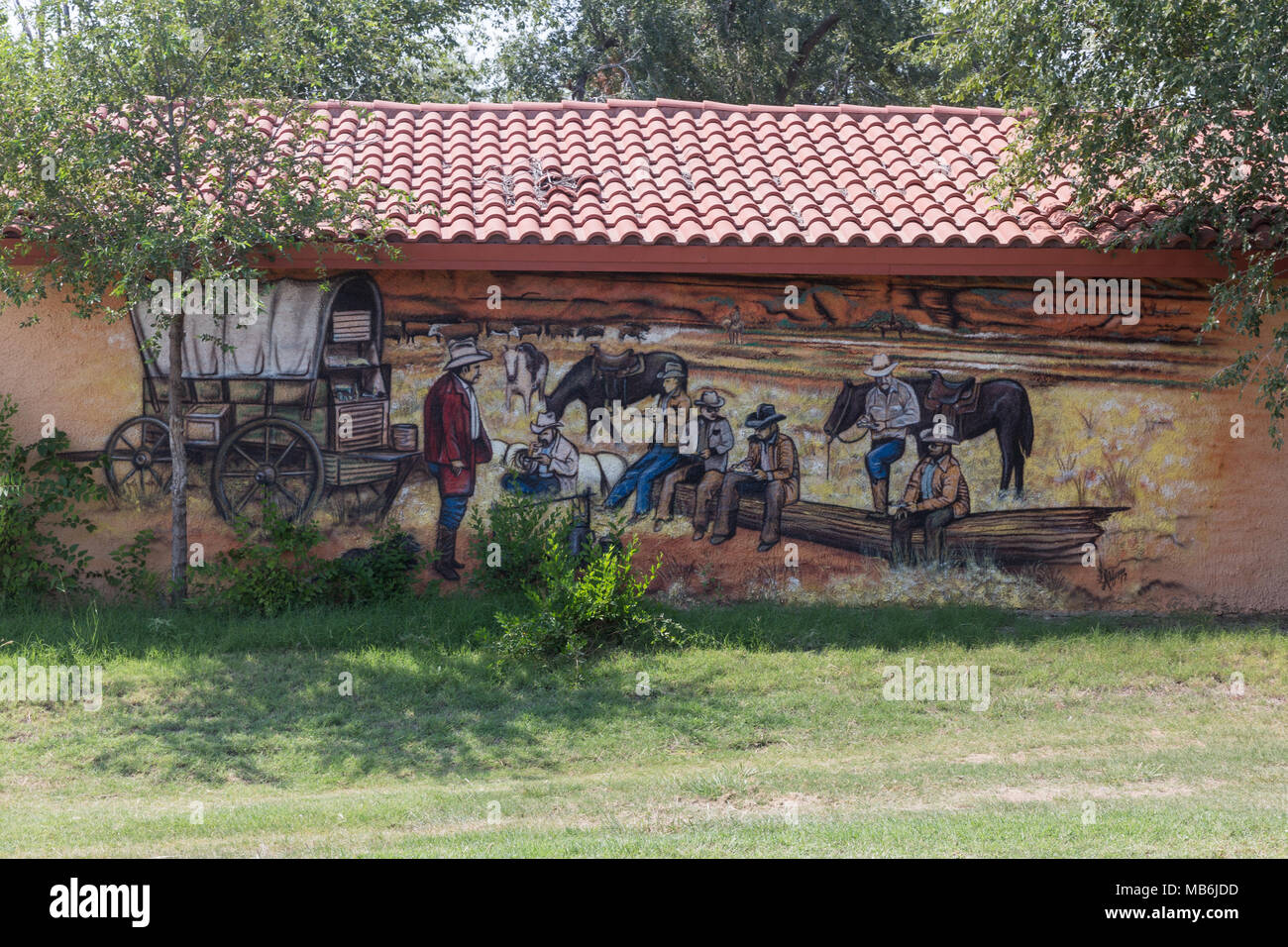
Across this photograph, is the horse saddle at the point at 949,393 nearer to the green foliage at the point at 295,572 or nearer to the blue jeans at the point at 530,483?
the blue jeans at the point at 530,483

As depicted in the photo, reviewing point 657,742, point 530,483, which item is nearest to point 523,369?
point 530,483

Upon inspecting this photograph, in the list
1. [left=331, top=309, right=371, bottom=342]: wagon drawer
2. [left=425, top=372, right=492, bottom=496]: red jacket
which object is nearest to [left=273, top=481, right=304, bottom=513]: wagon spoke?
[left=425, top=372, right=492, bottom=496]: red jacket

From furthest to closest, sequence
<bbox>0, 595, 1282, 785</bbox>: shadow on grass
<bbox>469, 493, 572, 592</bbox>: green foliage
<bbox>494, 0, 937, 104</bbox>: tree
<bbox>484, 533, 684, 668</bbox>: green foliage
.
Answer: <bbox>494, 0, 937, 104</bbox>: tree
<bbox>469, 493, 572, 592</bbox>: green foliage
<bbox>484, 533, 684, 668</bbox>: green foliage
<bbox>0, 595, 1282, 785</bbox>: shadow on grass

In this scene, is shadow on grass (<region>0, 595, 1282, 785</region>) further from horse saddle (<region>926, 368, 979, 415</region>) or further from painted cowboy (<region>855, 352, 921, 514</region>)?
horse saddle (<region>926, 368, 979, 415</region>)

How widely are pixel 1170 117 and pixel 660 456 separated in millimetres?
4634

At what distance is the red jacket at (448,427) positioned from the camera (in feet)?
32.0

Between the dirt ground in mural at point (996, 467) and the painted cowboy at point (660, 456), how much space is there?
12 centimetres

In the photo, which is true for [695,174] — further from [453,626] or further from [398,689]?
[398,689]

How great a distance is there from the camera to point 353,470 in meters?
9.73

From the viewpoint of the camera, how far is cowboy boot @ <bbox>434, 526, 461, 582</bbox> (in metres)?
9.76

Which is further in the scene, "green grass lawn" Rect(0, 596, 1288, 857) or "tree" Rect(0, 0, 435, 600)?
"tree" Rect(0, 0, 435, 600)

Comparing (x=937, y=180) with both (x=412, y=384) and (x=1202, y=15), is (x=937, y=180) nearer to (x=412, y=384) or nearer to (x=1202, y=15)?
(x=1202, y=15)

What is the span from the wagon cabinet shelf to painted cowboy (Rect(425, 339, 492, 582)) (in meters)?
0.23
